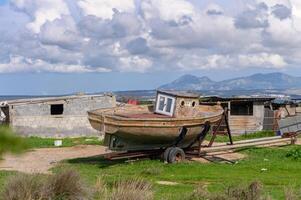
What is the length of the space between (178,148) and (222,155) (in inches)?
116

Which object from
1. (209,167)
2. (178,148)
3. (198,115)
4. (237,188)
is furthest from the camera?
(198,115)

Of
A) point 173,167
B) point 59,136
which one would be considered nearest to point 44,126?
point 59,136

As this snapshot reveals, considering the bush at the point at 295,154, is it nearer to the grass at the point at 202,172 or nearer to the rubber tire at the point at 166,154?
the grass at the point at 202,172

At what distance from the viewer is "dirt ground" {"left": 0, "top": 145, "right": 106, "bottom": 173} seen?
1867 cm

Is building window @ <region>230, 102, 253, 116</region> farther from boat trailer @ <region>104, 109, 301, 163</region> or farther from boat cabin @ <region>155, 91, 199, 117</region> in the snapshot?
boat cabin @ <region>155, 91, 199, 117</region>

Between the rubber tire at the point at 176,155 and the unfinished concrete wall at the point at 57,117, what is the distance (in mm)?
16172

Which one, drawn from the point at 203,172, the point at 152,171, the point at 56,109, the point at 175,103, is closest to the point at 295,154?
the point at 175,103

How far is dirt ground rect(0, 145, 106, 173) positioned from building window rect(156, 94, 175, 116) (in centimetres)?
386

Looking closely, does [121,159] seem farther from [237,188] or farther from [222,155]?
[237,188]

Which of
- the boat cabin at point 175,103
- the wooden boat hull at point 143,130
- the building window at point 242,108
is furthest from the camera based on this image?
the building window at point 242,108

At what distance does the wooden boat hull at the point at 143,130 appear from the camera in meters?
19.4

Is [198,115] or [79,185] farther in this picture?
[198,115]

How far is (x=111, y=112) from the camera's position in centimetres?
2233

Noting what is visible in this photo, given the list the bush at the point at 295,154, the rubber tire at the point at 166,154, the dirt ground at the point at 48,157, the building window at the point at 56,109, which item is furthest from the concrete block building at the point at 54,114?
the bush at the point at 295,154
